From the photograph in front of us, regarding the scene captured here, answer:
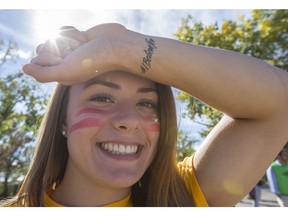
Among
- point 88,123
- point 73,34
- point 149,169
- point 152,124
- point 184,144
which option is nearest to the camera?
point 73,34

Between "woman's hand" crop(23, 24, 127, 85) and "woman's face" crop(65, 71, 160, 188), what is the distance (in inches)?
8.0

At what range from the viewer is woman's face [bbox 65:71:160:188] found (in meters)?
1.59

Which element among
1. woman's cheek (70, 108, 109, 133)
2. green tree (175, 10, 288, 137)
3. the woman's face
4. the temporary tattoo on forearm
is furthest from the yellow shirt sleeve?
green tree (175, 10, 288, 137)

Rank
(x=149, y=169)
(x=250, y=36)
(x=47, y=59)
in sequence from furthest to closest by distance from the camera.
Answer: (x=250, y=36) → (x=149, y=169) → (x=47, y=59)

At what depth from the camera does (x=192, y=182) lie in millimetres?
1813

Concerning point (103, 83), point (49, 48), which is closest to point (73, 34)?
point (49, 48)

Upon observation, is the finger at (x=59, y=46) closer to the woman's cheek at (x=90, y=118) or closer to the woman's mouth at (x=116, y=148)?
the woman's cheek at (x=90, y=118)

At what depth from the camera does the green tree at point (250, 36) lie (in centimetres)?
752

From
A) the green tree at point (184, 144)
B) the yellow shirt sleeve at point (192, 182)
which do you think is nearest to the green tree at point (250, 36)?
the green tree at point (184, 144)

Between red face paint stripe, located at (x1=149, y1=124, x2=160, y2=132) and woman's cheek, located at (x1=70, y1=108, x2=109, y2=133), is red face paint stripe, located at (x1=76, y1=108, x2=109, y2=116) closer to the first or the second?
woman's cheek, located at (x1=70, y1=108, x2=109, y2=133)

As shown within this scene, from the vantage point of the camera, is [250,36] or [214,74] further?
[250,36]

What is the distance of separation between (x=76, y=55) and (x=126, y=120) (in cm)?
40

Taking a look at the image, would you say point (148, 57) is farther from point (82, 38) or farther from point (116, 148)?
point (116, 148)

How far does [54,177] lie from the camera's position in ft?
6.44
